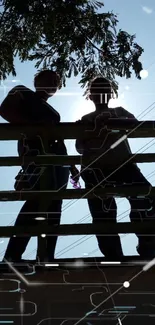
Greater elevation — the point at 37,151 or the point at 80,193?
the point at 37,151

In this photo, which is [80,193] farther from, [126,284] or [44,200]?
[126,284]

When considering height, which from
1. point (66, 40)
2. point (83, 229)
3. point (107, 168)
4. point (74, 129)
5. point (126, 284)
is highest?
point (66, 40)

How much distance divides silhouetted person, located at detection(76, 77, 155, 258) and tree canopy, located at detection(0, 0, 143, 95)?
0.06 meters

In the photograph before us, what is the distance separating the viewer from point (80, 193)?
3.57 feet

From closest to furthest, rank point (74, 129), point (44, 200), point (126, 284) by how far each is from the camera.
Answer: point (126, 284)
point (44, 200)
point (74, 129)

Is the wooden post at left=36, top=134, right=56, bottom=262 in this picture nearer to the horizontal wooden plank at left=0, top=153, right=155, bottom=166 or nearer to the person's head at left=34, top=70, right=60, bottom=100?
the horizontal wooden plank at left=0, top=153, right=155, bottom=166

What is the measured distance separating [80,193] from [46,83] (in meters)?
0.28

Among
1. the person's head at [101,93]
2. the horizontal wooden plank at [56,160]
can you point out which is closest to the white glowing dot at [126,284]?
the horizontal wooden plank at [56,160]

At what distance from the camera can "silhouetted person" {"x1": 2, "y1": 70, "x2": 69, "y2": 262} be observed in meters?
1.04

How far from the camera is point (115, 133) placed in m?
1.19

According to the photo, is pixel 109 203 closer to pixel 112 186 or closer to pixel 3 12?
pixel 112 186

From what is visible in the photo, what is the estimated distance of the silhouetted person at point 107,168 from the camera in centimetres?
108

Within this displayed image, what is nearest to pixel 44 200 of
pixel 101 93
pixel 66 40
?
pixel 101 93

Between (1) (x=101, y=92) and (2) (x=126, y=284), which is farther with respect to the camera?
(1) (x=101, y=92)
